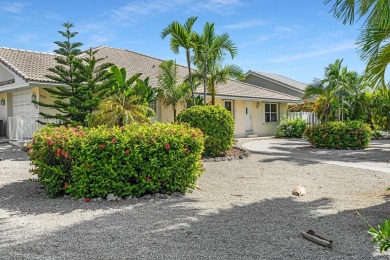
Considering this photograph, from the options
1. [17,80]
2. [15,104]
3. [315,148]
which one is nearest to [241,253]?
[315,148]

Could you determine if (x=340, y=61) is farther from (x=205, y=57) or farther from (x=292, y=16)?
(x=292, y=16)

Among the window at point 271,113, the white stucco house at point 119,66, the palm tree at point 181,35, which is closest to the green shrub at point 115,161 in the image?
the palm tree at point 181,35

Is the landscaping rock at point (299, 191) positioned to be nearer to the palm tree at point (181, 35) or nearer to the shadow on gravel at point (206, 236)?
the shadow on gravel at point (206, 236)

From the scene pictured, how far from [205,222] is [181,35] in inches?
435

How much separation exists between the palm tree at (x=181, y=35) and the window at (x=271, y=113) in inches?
538

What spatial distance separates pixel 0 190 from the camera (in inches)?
300

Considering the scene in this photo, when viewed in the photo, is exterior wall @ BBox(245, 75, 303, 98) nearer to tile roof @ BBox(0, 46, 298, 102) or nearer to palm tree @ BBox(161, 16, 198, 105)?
tile roof @ BBox(0, 46, 298, 102)

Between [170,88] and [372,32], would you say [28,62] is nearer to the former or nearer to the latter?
[170,88]

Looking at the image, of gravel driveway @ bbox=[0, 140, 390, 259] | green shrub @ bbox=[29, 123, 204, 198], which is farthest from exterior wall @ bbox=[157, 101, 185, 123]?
green shrub @ bbox=[29, 123, 204, 198]

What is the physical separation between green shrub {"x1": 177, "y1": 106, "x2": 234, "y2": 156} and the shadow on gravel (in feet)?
22.3

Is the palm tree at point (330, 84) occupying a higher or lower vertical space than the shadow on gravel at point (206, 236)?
higher

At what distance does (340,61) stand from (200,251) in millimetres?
19195

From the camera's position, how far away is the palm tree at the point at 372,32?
4.80 m

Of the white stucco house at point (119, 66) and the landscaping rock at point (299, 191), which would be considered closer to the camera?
the landscaping rock at point (299, 191)
